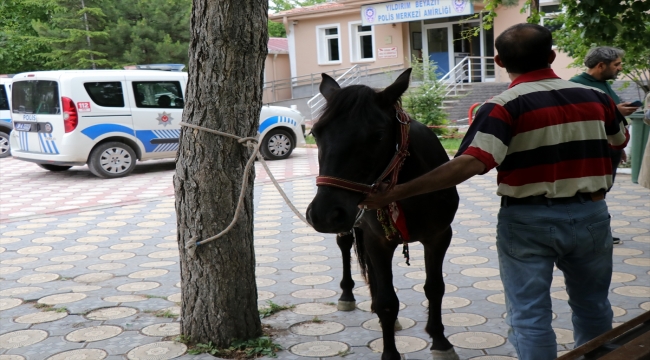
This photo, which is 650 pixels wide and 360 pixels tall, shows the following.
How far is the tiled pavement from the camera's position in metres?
3.89

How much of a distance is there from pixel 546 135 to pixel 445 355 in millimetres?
1573

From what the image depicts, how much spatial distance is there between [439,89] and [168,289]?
13.1m

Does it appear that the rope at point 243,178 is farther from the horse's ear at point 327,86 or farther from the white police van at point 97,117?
the white police van at point 97,117

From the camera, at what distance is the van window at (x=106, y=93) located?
1173cm

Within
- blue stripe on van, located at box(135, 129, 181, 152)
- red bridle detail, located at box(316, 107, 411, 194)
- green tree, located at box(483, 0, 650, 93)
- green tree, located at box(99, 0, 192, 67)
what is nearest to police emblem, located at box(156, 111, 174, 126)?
blue stripe on van, located at box(135, 129, 181, 152)

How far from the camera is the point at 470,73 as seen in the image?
79.3ft

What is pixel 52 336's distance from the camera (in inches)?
160

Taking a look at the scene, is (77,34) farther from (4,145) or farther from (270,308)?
(270,308)

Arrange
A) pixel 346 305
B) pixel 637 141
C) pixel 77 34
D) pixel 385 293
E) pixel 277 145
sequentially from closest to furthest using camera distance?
pixel 385 293
pixel 346 305
pixel 637 141
pixel 277 145
pixel 77 34

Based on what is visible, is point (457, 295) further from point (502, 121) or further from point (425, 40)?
point (425, 40)

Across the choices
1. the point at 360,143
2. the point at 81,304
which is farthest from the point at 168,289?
the point at 360,143

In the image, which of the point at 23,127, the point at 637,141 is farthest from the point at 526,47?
the point at 23,127

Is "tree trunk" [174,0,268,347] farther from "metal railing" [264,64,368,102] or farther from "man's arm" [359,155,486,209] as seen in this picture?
"metal railing" [264,64,368,102]

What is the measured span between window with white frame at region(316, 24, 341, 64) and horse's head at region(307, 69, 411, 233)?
26.1m
